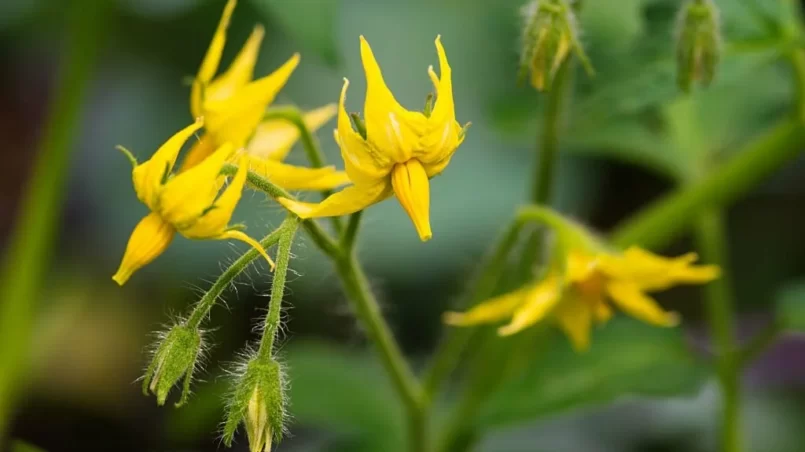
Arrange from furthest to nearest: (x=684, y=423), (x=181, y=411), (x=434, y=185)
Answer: (x=434, y=185), (x=684, y=423), (x=181, y=411)

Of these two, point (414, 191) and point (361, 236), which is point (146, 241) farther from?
point (361, 236)

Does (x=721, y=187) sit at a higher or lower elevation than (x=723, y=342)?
higher

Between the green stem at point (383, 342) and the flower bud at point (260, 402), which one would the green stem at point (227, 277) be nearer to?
the flower bud at point (260, 402)

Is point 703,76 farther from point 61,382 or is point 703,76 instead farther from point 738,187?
point 61,382

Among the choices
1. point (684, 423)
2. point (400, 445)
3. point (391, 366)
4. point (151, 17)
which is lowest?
point (684, 423)

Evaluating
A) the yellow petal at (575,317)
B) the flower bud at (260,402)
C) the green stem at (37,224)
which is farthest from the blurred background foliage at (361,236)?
the flower bud at (260,402)

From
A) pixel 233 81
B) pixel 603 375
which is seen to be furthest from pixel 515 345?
pixel 233 81

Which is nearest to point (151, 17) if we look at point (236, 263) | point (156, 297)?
point (156, 297)
